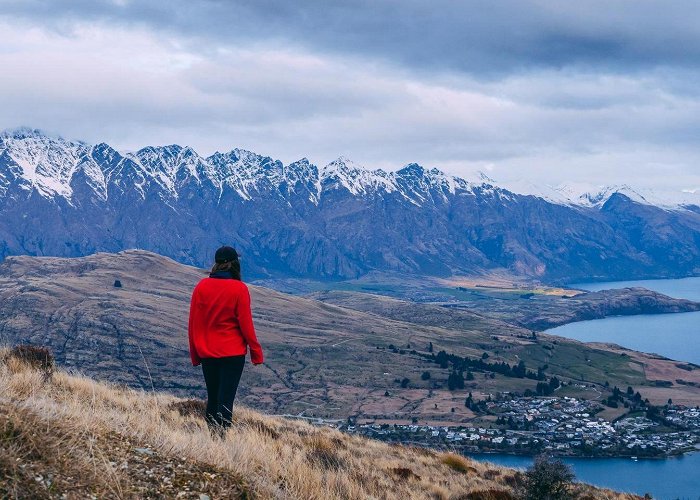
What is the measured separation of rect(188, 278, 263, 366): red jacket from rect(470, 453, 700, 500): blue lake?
69317 mm

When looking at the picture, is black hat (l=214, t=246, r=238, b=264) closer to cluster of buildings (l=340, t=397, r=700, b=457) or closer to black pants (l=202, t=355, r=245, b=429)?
black pants (l=202, t=355, r=245, b=429)

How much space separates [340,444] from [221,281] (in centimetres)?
710

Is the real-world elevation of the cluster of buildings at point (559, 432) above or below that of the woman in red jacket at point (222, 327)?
below

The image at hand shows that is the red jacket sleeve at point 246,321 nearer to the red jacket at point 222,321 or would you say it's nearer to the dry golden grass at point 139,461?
the red jacket at point 222,321

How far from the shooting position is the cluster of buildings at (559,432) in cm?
9588

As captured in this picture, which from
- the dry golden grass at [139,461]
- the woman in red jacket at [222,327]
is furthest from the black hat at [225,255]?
the dry golden grass at [139,461]

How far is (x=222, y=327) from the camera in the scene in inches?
421

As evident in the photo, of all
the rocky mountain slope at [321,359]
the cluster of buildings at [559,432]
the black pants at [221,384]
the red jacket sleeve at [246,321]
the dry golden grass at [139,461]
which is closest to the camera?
the dry golden grass at [139,461]

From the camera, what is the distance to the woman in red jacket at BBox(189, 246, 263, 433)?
10.6 metres

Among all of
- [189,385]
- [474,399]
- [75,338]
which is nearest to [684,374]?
[474,399]

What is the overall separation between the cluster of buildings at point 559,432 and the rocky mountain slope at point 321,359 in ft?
32.2

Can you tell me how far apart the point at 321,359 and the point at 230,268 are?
155 meters

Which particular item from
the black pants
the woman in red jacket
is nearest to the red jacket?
the woman in red jacket

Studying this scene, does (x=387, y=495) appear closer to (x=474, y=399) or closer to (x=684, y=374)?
(x=474, y=399)
